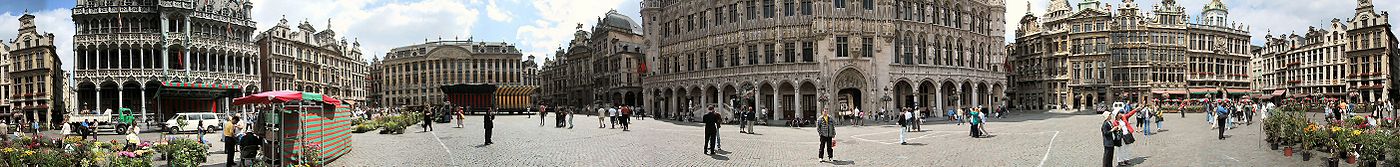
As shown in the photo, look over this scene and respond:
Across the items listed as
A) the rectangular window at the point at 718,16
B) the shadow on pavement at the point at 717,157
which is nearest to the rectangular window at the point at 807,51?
the rectangular window at the point at 718,16

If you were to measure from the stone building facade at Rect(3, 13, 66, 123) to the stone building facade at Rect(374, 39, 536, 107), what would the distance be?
43886 millimetres

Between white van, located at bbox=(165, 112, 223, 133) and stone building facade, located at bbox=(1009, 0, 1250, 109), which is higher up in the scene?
stone building facade, located at bbox=(1009, 0, 1250, 109)

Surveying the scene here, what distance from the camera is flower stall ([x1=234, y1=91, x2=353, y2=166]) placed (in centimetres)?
1666

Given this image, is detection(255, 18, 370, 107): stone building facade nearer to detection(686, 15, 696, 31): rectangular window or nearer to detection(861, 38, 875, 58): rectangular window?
detection(686, 15, 696, 31): rectangular window

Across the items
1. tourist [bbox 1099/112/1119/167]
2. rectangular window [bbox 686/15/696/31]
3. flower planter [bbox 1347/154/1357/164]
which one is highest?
rectangular window [bbox 686/15/696/31]

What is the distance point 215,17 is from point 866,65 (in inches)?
1576

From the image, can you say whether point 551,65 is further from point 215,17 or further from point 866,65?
point 866,65

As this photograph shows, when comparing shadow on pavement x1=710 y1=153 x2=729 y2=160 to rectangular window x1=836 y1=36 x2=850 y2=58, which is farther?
rectangular window x1=836 y1=36 x2=850 y2=58

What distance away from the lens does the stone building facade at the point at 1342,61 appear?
63156 millimetres

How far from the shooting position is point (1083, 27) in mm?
77125

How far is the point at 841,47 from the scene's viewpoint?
50.6 m

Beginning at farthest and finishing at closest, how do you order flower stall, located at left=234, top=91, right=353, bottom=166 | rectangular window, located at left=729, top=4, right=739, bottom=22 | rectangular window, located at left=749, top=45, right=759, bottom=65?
rectangular window, located at left=729, top=4, right=739, bottom=22
rectangular window, located at left=749, top=45, right=759, bottom=65
flower stall, located at left=234, top=91, right=353, bottom=166

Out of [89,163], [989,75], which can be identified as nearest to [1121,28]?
[989,75]

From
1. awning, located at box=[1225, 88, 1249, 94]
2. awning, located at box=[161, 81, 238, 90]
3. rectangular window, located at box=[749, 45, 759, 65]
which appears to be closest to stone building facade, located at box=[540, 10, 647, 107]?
rectangular window, located at box=[749, 45, 759, 65]
